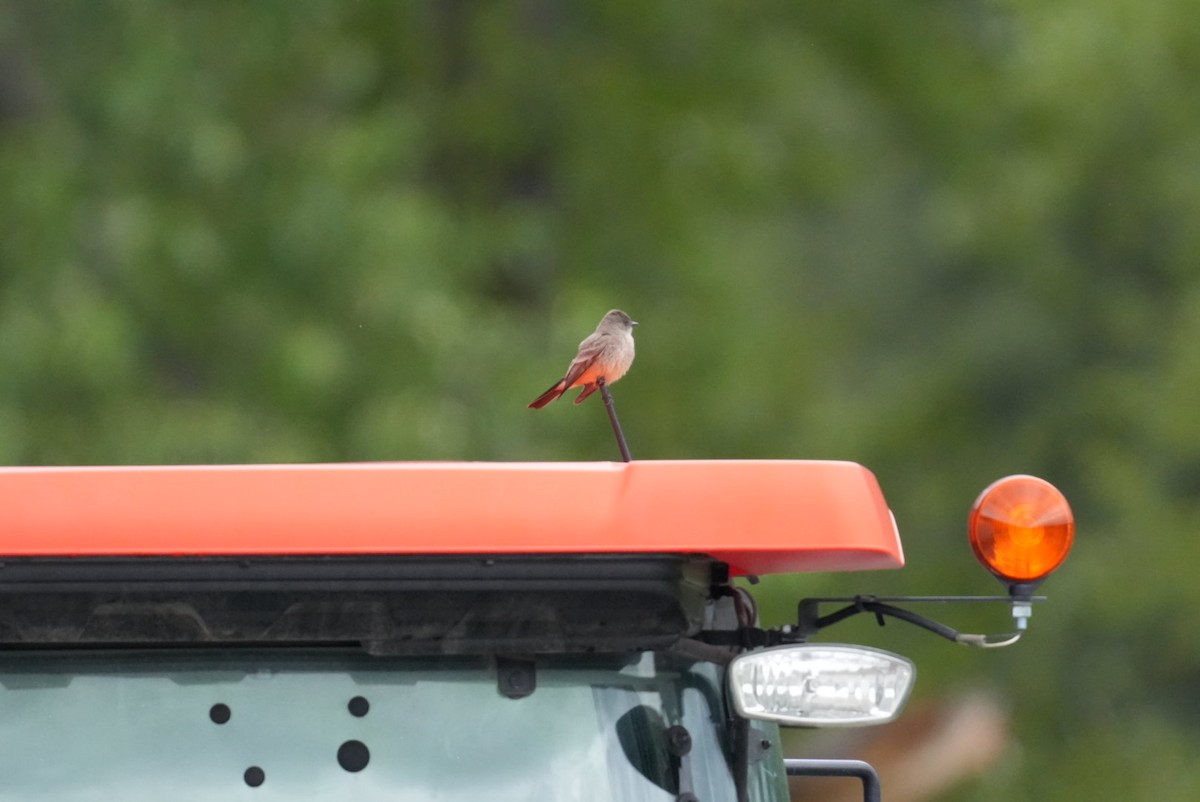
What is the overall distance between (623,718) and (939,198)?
13.9 meters

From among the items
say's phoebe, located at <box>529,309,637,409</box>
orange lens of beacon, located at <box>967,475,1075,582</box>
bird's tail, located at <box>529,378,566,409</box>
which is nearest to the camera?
orange lens of beacon, located at <box>967,475,1075,582</box>

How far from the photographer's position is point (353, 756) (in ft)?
8.52

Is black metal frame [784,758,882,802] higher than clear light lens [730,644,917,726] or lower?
higher

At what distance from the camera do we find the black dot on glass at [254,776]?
2.56 meters

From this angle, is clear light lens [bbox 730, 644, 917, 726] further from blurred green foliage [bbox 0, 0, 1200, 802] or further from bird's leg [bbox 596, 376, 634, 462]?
blurred green foliage [bbox 0, 0, 1200, 802]

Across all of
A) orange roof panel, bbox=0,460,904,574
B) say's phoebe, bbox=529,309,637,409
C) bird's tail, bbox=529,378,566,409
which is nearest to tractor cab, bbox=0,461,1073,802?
orange roof panel, bbox=0,460,904,574

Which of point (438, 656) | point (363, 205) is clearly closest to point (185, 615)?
point (438, 656)

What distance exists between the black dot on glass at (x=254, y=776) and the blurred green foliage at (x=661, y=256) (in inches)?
301

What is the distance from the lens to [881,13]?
1440 centimetres

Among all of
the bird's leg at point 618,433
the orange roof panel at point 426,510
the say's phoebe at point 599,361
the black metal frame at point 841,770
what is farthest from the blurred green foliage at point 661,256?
the orange roof panel at point 426,510

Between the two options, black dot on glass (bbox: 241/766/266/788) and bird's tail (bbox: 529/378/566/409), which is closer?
black dot on glass (bbox: 241/766/266/788)

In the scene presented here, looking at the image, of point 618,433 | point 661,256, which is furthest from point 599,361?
point 661,256

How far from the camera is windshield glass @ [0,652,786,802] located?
8.47ft

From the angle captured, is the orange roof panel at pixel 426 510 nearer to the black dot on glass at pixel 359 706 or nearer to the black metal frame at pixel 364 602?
the black metal frame at pixel 364 602
